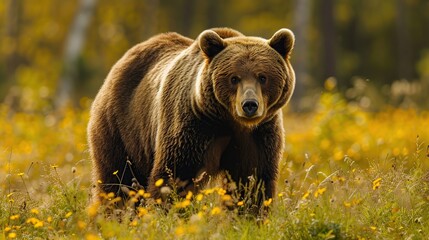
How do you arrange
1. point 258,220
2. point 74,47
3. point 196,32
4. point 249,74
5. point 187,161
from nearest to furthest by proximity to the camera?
point 258,220 → point 249,74 → point 187,161 → point 74,47 → point 196,32

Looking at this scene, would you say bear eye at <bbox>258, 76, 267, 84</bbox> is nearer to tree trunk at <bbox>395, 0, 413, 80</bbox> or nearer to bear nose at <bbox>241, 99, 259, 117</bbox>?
bear nose at <bbox>241, 99, 259, 117</bbox>

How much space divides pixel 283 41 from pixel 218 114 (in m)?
0.73

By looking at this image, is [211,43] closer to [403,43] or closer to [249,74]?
[249,74]

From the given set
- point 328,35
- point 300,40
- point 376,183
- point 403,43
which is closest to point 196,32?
point 403,43

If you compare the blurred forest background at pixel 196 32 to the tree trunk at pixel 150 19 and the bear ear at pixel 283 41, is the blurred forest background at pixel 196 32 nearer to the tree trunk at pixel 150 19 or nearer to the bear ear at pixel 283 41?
the tree trunk at pixel 150 19

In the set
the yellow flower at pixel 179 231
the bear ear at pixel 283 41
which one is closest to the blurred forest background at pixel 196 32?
the bear ear at pixel 283 41

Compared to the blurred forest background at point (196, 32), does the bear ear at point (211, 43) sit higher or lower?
higher

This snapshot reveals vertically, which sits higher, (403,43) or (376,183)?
(376,183)

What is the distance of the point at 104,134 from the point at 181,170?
1308 mm

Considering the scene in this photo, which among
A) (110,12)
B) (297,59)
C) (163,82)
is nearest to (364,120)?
(163,82)

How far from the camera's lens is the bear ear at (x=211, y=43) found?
6758 millimetres

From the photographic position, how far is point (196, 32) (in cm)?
3806

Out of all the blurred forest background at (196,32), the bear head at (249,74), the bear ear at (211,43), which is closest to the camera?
the bear head at (249,74)

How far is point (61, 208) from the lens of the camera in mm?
6512
